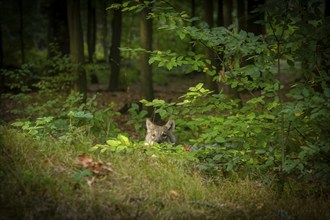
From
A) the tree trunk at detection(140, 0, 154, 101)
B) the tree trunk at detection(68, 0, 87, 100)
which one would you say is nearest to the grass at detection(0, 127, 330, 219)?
the tree trunk at detection(140, 0, 154, 101)

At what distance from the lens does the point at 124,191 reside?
4.92 meters

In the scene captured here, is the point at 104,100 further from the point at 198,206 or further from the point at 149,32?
the point at 198,206

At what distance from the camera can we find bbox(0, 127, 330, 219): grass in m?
4.48

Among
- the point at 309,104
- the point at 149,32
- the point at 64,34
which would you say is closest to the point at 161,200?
the point at 309,104

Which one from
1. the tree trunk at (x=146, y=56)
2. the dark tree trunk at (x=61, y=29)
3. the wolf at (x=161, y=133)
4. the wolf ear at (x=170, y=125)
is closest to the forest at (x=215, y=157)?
the wolf ear at (x=170, y=125)

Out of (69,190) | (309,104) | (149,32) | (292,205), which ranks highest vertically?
(149,32)

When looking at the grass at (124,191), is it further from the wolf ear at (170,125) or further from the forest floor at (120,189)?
the wolf ear at (170,125)

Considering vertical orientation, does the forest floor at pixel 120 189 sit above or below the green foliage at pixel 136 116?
below

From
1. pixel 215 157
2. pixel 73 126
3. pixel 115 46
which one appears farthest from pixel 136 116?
pixel 115 46

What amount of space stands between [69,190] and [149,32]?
892 centimetres

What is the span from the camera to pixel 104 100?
19281mm

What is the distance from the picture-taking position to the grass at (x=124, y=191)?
448 cm

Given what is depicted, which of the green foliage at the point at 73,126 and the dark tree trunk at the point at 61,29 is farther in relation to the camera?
the dark tree trunk at the point at 61,29

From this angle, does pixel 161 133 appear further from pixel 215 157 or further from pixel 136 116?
pixel 215 157
